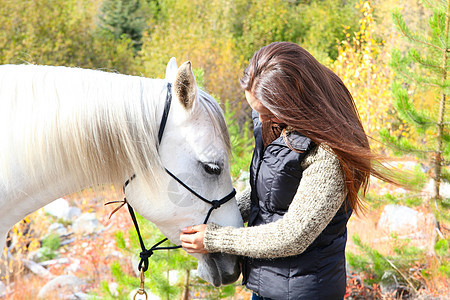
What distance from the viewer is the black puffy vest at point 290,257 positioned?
4.49ft

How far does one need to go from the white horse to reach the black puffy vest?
162 millimetres

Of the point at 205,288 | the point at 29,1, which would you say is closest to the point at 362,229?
the point at 205,288

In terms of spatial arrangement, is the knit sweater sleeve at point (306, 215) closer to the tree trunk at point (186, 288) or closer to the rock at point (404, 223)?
the tree trunk at point (186, 288)

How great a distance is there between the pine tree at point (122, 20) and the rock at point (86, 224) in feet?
35.6

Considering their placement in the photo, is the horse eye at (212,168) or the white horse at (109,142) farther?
the horse eye at (212,168)

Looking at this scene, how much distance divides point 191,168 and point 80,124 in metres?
0.39

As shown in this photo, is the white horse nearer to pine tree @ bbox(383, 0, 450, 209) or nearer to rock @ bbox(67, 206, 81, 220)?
pine tree @ bbox(383, 0, 450, 209)

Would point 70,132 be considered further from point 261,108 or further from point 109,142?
point 261,108

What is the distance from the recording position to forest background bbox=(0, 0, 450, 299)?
319 cm

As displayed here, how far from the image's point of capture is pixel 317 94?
4.61ft

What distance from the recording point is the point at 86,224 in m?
6.00

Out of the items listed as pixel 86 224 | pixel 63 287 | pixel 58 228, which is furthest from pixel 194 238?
pixel 58 228

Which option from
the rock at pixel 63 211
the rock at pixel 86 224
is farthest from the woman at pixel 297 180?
the rock at pixel 63 211

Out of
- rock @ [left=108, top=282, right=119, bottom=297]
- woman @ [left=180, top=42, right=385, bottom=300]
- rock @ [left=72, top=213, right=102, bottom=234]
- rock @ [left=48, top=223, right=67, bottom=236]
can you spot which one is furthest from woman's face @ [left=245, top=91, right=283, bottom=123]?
rock @ [left=48, top=223, right=67, bottom=236]
